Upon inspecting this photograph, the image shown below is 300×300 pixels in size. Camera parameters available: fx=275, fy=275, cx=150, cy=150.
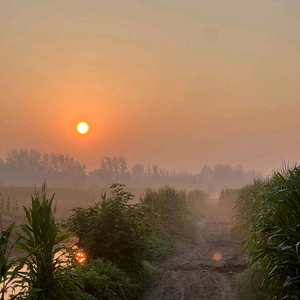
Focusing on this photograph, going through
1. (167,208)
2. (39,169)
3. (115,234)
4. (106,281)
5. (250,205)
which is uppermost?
(39,169)

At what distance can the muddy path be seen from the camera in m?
8.64

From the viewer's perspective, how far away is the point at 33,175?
141125 mm

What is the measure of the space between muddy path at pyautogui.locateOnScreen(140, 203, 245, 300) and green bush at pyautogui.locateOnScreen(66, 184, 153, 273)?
4.17 ft

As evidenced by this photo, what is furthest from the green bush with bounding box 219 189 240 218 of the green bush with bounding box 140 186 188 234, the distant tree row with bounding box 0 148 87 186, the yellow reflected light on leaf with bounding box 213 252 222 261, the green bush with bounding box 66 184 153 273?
the distant tree row with bounding box 0 148 87 186

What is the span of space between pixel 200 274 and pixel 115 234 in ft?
13.4

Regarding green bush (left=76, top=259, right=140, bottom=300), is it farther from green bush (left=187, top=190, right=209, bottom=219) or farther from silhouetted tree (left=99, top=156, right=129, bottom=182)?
silhouetted tree (left=99, top=156, right=129, bottom=182)

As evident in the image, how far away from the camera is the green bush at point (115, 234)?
29.9ft

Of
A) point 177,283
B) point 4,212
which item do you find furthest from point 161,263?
point 4,212

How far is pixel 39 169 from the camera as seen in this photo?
146750 mm

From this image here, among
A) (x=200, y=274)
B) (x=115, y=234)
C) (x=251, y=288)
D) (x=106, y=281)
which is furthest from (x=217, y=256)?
(x=106, y=281)

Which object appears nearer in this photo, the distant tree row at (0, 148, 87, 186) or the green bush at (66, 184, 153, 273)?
the green bush at (66, 184, 153, 273)

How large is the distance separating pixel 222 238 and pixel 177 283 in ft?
33.4

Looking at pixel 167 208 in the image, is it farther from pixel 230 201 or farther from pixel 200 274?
pixel 230 201

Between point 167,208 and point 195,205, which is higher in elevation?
point 195,205
